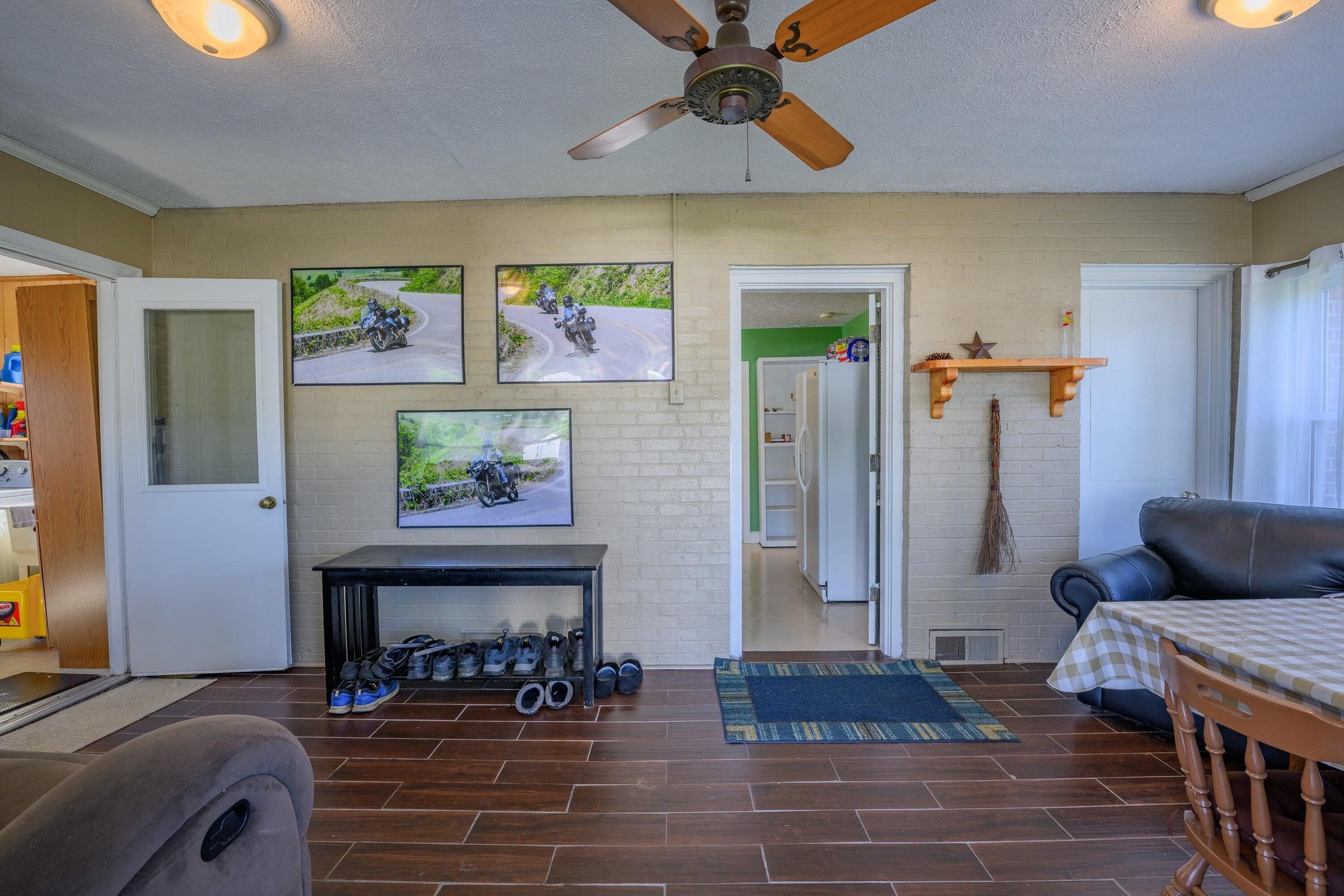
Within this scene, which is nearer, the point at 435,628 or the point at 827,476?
the point at 435,628

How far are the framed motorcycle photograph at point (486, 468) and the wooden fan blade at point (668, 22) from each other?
6.34 feet

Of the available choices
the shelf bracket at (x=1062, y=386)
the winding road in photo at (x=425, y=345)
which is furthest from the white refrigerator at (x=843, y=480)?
the winding road in photo at (x=425, y=345)

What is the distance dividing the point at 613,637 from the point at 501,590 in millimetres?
652

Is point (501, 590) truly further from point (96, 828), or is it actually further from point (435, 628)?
point (96, 828)

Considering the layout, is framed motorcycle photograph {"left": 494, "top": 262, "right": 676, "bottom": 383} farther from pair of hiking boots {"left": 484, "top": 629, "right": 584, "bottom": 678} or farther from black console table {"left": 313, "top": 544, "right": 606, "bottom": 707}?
pair of hiking boots {"left": 484, "top": 629, "right": 584, "bottom": 678}

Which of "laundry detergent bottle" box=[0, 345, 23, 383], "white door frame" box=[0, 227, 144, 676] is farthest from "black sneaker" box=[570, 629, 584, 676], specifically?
"laundry detergent bottle" box=[0, 345, 23, 383]

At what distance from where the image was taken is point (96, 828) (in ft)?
2.68

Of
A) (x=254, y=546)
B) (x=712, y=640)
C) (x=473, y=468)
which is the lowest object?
(x=712, y=640)

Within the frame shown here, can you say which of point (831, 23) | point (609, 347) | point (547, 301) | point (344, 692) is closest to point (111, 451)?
point (344, 692)

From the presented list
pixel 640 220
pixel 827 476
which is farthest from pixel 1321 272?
pixel 640 220

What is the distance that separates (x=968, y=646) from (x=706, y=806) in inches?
74.3

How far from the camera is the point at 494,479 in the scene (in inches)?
121

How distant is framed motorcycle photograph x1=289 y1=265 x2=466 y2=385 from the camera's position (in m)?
3.07

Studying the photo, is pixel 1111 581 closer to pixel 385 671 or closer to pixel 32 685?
pixel 385 671
